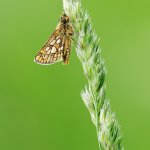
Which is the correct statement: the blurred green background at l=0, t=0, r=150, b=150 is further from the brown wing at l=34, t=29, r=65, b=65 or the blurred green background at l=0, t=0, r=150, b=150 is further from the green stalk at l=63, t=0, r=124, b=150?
the green stalk at l=63, t=0, r=124, b=150

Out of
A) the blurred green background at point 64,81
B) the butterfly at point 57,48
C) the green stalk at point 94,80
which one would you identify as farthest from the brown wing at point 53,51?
the blurred green background at point 64,81

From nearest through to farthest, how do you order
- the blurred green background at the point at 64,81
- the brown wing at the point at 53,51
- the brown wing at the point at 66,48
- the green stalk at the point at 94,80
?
the green stalk at the point at 94,80, the brown wing at the point at 66,48, the brown wing at the point at 53,51, the blurred green background at the point at 64,81

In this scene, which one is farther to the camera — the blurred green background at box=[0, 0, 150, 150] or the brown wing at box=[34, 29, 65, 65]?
the blurred green background at box=[0, 0, 150, 150]

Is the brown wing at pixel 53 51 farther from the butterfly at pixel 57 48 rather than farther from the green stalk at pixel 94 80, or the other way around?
the green stalk at pixel 94 80

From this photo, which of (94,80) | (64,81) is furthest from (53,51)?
(64,81)

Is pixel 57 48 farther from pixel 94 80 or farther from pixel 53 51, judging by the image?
pixel 94 80

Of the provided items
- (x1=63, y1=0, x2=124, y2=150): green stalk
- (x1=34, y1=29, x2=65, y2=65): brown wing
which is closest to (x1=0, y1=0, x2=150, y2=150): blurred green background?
(x1=34, y1=29, x2=65, y2=65): brown wing
